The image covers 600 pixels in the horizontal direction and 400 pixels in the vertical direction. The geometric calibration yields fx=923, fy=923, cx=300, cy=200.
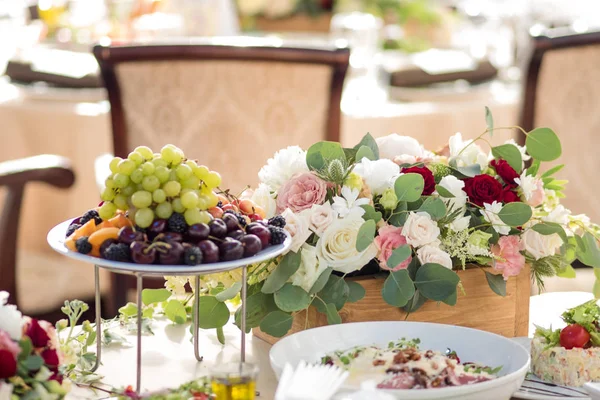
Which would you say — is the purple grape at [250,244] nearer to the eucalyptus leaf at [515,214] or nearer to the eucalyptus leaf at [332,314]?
the eucalyptus leaf at [332,314]

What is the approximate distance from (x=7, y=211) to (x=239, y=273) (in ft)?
3.88

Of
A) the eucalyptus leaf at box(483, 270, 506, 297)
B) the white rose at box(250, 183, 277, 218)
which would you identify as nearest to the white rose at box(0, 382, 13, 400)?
the white rose at box(250, 183, 277, 218)

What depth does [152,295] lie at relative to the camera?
4.67 feet

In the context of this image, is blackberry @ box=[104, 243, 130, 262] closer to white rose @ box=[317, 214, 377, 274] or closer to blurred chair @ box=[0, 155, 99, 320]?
white rose @ box=[317, 214, 377, 274]

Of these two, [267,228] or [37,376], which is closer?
[37,376]

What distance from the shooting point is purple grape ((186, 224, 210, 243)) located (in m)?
1.05

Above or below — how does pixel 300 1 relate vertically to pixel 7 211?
above

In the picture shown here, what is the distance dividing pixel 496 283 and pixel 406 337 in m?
0.20

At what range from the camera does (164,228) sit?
3.49 ft

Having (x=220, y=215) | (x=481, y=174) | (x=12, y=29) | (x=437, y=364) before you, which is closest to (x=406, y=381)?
(x=437, y=364)

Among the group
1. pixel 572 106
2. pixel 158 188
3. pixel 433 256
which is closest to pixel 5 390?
pixel 158 188

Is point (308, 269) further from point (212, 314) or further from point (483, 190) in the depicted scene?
point (483, 190)

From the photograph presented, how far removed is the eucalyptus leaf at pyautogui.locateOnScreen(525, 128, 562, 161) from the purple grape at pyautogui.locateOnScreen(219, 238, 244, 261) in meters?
0.56

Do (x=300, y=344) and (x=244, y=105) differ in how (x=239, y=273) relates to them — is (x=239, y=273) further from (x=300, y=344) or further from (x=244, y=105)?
(x=244, y=105)
